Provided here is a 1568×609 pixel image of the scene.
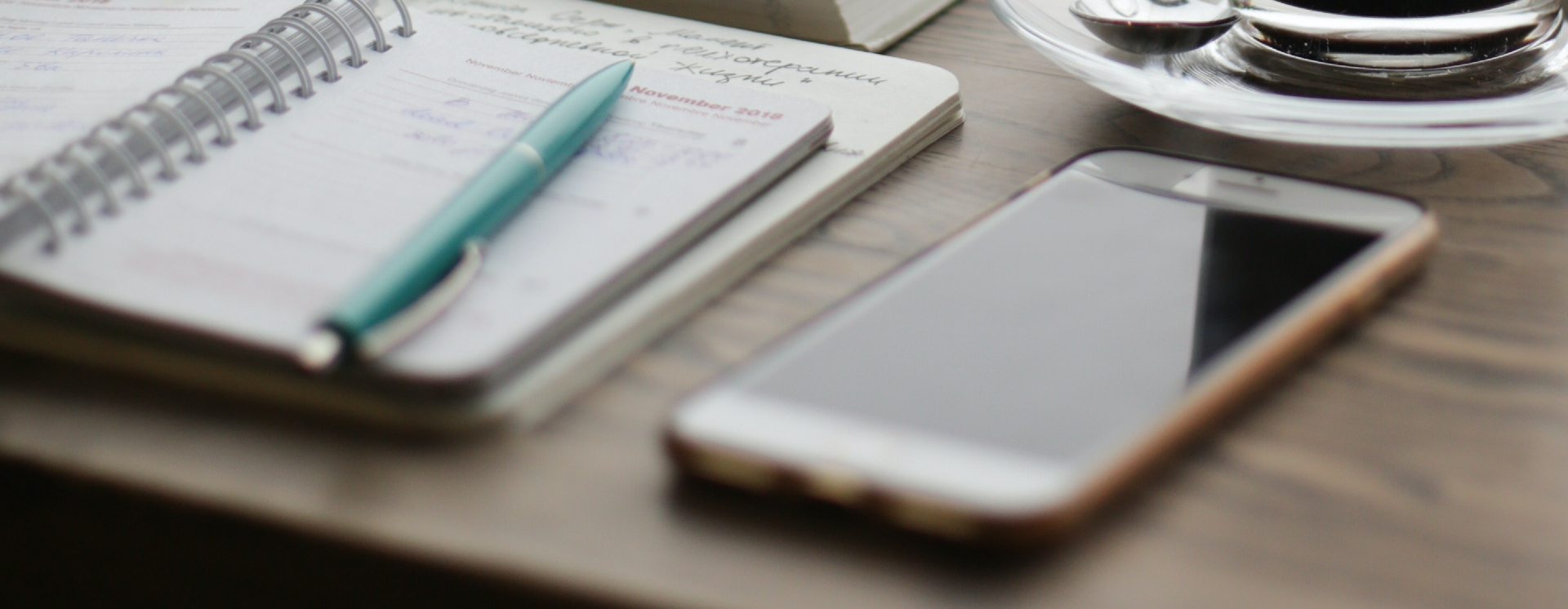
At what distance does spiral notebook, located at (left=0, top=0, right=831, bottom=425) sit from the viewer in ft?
1.01

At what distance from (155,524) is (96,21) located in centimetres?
32

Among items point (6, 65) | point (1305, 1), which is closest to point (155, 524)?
point (6, 65)

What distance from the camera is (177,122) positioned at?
392mm

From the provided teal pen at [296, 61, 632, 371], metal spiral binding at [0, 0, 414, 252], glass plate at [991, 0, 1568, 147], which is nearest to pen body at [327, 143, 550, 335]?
teal pen at [296, 61, 632, 371]

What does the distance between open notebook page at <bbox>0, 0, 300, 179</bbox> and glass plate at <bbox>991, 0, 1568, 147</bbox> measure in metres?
A: 0.33

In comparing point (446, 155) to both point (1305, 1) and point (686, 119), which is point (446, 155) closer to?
point (686, 119)

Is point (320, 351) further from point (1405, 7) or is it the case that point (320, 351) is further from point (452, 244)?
point (1405, 7)

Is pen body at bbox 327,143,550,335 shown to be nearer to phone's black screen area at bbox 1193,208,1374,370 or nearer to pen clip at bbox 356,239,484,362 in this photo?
pen clip at bbox 356,239,484,362

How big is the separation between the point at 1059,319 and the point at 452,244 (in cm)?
17

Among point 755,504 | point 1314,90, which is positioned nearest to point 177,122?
point 755,504

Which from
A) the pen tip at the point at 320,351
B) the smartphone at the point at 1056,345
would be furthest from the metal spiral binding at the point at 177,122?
the smartphone at the point at 1056,345

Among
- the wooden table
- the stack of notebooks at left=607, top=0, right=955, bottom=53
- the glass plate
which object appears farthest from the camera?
the stack of notebooks at left=607, top=0, right=955, bottom=53

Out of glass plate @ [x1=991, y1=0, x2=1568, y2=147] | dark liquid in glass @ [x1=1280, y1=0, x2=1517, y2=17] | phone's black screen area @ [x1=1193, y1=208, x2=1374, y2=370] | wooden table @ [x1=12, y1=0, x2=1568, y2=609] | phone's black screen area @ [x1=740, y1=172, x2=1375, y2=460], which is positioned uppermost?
dark liquid in glass @ [x1=1280, y1=0, x2=1517, y2=17]

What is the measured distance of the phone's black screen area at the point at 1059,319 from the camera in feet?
0.92
